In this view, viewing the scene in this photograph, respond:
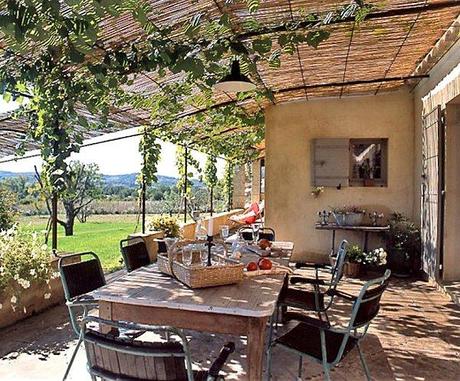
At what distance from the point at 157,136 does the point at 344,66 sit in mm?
3304

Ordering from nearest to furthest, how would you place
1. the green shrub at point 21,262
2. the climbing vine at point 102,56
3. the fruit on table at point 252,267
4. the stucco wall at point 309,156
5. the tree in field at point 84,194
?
the climbing vine at point 102,56, the fruit on table at point 252,267, the green shrub at point 21,262, the stucco wall at point 309,156, the tree in field at point 84,194

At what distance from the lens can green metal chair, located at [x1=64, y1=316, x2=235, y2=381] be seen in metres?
1.70

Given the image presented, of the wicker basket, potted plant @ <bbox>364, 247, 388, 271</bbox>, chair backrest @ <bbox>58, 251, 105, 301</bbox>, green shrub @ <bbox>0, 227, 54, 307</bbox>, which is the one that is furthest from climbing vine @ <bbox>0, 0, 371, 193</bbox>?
potted plant @ <bbox>364, 247, 388, 271</bbox>

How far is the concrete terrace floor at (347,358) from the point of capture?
10.0ft

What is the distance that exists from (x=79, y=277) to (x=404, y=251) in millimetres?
4920

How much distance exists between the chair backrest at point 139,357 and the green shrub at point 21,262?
8.05ft

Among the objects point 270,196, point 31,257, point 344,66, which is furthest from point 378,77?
point 31,257

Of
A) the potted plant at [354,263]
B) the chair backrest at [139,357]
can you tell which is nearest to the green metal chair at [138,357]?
the chair backrest at [139,357]

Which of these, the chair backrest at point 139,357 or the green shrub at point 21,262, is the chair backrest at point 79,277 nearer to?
the green shrub at point 21,262

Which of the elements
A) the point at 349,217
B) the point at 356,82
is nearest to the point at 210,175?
the point at 349,217

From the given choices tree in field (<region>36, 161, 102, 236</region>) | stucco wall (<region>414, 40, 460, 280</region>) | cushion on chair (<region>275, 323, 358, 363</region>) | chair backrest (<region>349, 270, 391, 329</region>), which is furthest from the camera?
tree in field (<region>36, 161, 102, 236</region>)

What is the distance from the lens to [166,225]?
25.6ft

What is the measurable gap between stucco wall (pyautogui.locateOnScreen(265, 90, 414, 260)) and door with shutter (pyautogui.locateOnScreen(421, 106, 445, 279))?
2.35 ft

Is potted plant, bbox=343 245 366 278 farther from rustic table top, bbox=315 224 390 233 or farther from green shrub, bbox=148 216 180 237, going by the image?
green shrub, bbox=148 216 180 237
